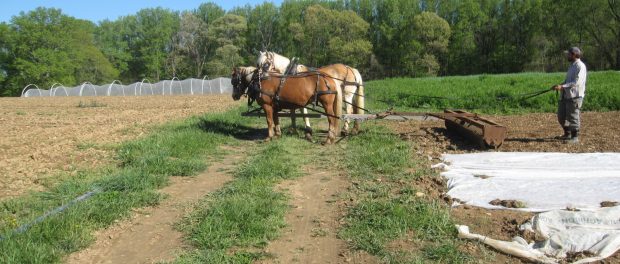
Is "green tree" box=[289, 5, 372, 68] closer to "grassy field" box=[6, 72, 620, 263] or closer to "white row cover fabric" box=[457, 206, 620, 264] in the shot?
"grassy field" box=[6, 72, 620, 263]

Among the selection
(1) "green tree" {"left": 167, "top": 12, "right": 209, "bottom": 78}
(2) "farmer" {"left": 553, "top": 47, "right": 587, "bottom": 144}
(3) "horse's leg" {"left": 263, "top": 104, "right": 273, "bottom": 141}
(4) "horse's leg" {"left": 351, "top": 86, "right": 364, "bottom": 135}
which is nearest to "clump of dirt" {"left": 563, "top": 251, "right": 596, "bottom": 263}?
(2) "farmer" {"left": 553, "top": 47, "right": 587, "bottom": 144}

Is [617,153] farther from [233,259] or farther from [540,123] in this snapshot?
[233,259]

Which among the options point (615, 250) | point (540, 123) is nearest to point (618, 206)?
point (615, 250)

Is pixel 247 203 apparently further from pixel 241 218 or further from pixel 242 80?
pixel 242 80

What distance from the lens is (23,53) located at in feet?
226

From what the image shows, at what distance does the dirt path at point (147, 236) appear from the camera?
4.75 meters

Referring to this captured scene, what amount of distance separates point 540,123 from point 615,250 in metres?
9.14

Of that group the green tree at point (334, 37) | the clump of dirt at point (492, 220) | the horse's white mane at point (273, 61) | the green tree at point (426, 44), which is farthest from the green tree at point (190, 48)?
the clump of dirt at point (492, 220)

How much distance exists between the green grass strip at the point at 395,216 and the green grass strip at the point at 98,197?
104 inches

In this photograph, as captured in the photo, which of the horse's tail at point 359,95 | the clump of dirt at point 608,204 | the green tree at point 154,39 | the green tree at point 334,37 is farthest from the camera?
the green tree at point 154,39

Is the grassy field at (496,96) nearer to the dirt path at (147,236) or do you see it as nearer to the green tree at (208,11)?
the dirt path at (147,236)

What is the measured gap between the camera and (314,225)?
18.3 ft

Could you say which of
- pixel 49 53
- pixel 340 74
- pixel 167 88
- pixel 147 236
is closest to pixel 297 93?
pixel 340 74

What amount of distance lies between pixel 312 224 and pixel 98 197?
108 inches
